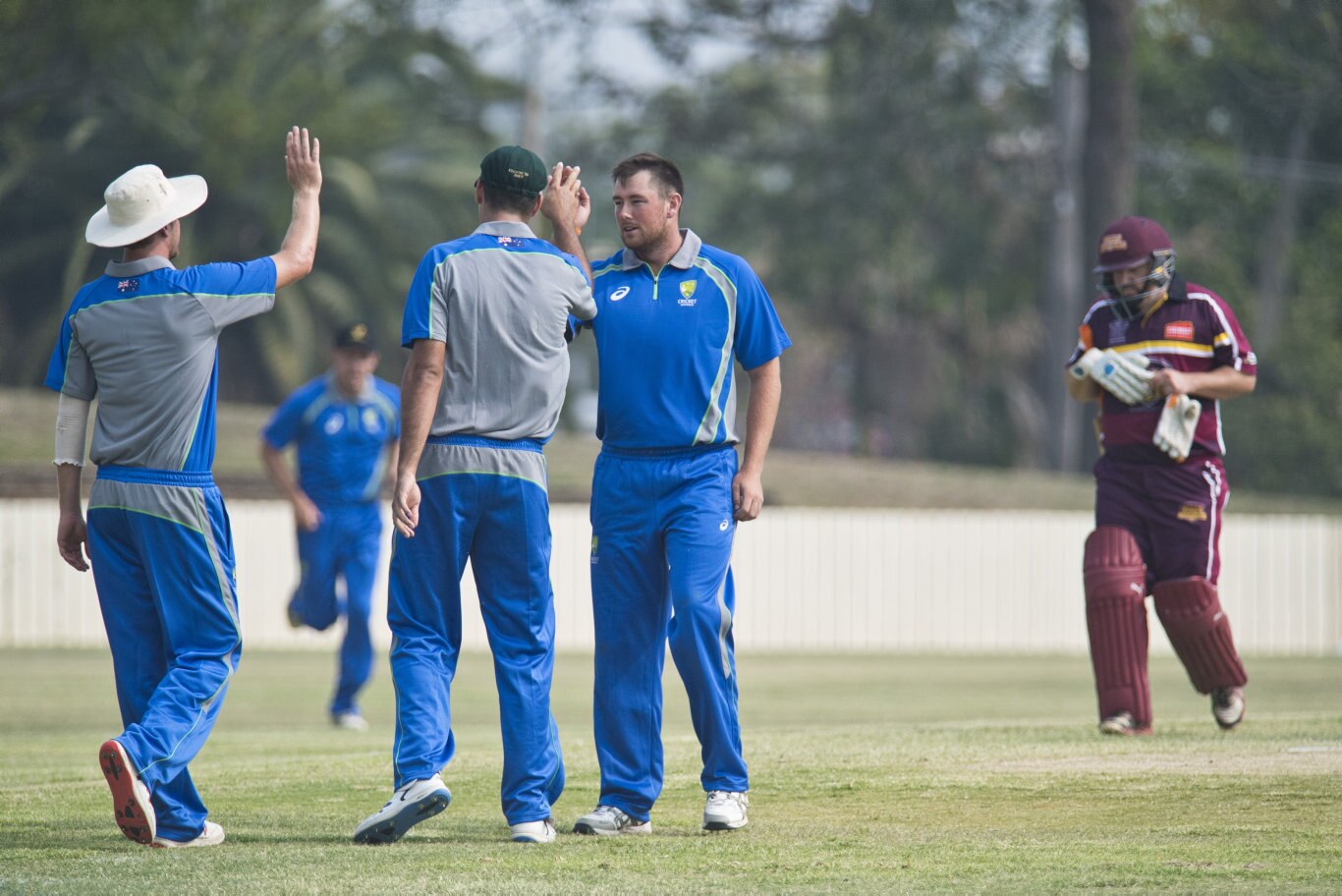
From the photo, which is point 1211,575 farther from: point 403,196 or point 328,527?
point 403,196

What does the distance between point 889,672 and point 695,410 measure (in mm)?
11725

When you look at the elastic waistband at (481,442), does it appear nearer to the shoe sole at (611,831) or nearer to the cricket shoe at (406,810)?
the cricket shoe at (406,810)

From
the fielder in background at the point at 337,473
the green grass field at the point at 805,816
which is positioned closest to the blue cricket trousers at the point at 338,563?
the fielder in background at the point at 337,473

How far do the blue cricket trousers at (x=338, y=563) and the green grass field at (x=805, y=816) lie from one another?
1.05 meters

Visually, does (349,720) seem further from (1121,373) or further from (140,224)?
(140,224)

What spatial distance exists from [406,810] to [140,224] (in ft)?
6.94

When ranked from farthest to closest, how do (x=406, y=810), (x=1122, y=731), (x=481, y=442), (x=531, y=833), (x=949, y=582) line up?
(x=949, y=582)
(x=1122, y=731)
(x=481, y=442)
(x=531, y=833)
(x=406, y=810)

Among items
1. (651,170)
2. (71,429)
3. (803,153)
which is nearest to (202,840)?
(71,429)

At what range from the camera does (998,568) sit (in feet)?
74.6

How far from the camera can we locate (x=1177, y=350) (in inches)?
353

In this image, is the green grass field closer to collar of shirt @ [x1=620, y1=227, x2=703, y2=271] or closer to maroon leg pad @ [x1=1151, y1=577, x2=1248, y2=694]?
maroon leg pad @ [x1=1151, y1=577, x2=1248, y2=694]

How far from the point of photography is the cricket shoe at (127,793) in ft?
18.5

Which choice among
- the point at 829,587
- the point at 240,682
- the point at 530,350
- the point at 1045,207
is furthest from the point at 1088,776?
the point at 1045,207

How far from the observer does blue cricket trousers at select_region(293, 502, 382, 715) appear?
12016 mm
